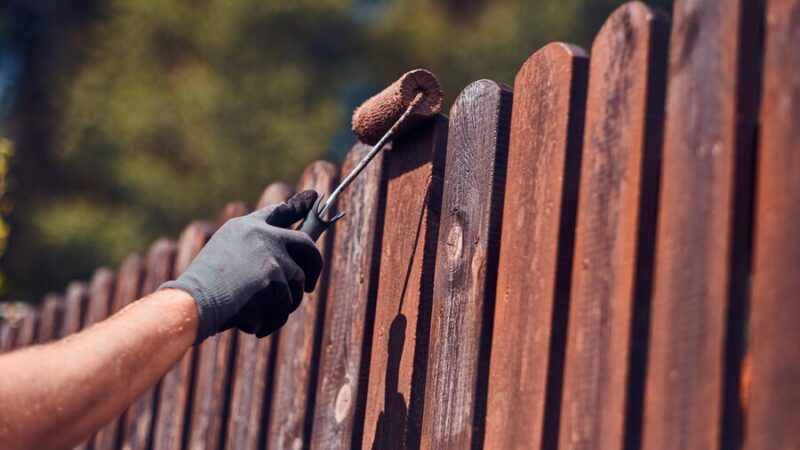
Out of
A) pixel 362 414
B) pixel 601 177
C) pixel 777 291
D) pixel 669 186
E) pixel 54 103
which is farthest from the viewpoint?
pixel 54 103

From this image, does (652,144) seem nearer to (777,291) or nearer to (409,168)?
(777,291)

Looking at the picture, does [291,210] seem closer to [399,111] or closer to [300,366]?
[399,111]

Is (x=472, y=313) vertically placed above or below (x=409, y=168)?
below

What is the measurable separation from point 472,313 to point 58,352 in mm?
783

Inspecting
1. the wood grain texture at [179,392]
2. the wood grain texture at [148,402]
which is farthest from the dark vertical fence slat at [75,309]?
the wood grain texture at [179,392]

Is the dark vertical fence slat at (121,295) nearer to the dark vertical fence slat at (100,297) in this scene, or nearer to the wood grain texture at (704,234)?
the dark vertical fence slat at (100,297)

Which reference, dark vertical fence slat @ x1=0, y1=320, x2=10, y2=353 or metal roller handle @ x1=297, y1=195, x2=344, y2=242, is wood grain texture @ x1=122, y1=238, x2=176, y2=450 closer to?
metal roller handle @ x1=297, y1=195, x2=344, y2=242

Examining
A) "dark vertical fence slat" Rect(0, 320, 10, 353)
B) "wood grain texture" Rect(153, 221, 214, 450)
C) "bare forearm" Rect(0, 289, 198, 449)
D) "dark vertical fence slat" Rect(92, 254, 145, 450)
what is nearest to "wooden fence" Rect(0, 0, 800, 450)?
"bare forearm" Rect(0, 289, 198, 449)

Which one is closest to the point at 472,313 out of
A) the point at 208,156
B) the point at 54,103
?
the point at 208,156

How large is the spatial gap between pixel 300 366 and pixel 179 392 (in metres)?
0.88

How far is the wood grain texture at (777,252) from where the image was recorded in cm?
142

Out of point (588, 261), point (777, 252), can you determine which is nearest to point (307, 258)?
point (588, 261)

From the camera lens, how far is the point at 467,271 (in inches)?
85.5

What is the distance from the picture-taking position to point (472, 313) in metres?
2.11
